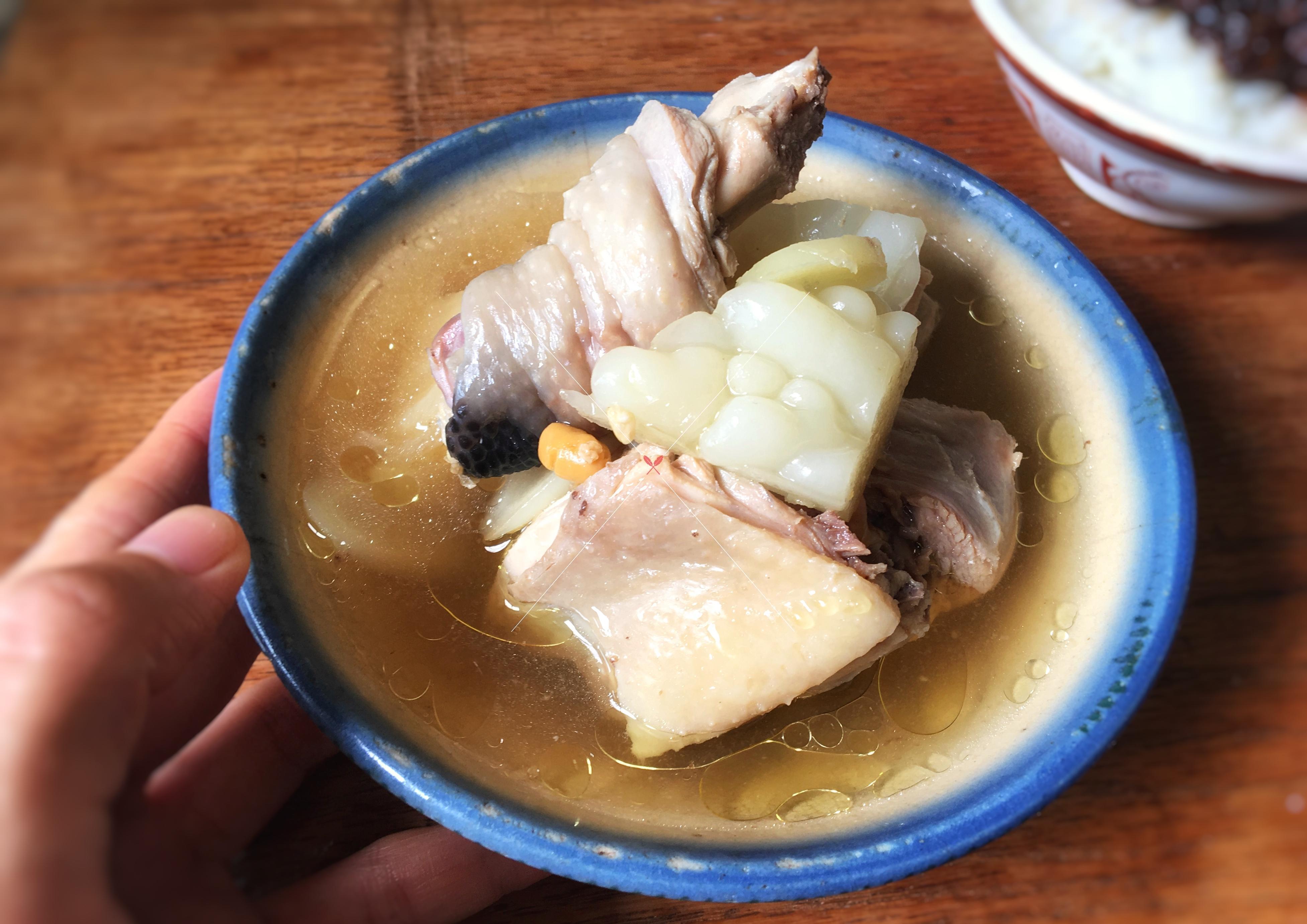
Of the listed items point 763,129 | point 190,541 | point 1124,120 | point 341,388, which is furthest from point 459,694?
point 1124,120

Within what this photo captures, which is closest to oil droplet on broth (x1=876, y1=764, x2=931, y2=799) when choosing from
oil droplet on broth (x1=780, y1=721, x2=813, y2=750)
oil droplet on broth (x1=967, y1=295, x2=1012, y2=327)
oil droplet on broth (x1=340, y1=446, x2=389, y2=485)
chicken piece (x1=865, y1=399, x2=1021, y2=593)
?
oil droplet on broth (x1=780, y1=721, x2=813, y2=750)

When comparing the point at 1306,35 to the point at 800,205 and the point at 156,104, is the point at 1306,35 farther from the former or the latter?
the point at 156,104

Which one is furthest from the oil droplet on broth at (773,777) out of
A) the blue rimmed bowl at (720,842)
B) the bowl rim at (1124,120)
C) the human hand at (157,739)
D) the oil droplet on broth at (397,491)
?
the bowl rim at (1124,120)

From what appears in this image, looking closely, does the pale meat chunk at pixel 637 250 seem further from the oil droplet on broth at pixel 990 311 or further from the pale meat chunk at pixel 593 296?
the oil droplet on broth at pixel 990 311

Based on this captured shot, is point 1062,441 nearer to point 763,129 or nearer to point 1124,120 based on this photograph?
point 1124,120

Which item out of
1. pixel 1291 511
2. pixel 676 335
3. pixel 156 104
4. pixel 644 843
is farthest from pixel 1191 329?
pixel 156 104

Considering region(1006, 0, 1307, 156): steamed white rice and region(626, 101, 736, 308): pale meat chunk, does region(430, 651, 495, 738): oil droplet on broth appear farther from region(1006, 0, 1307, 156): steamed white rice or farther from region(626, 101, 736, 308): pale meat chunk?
region(1006, 0, 1307, 156): steamed white rice
